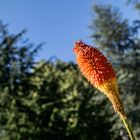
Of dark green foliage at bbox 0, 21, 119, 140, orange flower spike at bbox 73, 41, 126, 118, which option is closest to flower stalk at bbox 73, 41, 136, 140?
orange flower spike at bbox 73, 41, 126, 118

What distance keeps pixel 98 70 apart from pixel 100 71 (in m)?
0.01

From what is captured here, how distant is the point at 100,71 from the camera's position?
1.98m

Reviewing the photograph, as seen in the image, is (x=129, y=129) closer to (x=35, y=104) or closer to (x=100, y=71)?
(x=100, y=71)

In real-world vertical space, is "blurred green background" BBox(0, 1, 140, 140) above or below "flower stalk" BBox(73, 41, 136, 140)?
above

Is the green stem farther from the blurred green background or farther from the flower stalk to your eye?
the blurred green background

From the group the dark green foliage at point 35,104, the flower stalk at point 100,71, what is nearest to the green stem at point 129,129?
the flower stalk at point 100,71

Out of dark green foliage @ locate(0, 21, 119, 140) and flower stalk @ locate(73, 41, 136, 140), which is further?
dark green foliage @ locate(0, 21, 119, 140)

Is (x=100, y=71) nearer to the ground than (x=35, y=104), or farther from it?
nearer to the ground

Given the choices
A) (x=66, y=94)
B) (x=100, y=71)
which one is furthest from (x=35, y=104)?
(x=100, y=71)

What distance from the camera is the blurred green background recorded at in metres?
32.0

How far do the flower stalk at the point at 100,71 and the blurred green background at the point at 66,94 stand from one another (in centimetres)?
2956

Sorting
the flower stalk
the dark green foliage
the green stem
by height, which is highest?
the dark green foliage

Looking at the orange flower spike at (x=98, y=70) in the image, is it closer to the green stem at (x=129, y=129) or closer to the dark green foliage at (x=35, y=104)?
the green stem at (x=129, y=129)

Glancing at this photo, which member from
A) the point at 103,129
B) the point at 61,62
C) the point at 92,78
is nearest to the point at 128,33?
the point at 103,129
